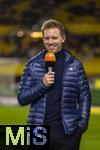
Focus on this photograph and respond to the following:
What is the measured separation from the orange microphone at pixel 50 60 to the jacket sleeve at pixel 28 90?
4.0 inches

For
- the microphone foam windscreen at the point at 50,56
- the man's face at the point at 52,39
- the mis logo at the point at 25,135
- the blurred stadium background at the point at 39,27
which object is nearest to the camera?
the mis logo at the point at 25,135

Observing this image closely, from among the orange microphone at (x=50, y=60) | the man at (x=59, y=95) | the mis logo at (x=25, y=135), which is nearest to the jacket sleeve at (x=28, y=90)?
the man at (x=59, y=95)

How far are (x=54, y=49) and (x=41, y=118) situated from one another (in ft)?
1.34

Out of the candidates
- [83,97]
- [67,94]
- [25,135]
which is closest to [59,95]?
[67,94]

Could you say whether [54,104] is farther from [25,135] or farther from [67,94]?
[25,135]

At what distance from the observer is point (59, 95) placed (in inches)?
116

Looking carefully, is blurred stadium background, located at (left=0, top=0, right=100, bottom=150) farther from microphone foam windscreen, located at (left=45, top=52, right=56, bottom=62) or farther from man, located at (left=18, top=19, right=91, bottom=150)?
microphone foam windscreen, located at (left=45, top=52, right=56, bottom=62)

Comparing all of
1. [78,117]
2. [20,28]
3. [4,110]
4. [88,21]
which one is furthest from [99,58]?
[78,117]

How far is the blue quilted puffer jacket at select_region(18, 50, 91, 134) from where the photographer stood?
2936mm

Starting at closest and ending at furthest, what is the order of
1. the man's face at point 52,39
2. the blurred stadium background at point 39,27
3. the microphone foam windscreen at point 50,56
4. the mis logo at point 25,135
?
the mis logo at point 25,135 → the microphone foam windscreen at point 50,56 → the man's face at point 52,39 → the blurred stadium background at point 39,27

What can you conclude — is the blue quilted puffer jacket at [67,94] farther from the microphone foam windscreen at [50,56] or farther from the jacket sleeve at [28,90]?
the microphone foam windscreen at [50,56]

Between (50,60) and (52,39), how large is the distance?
0.17m

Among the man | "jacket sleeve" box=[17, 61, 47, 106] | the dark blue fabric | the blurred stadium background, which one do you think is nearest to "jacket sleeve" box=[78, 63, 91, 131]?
the man

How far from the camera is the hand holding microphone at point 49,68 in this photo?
2762mm
